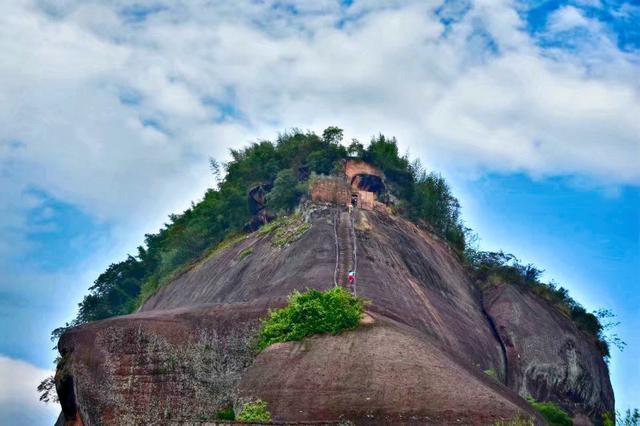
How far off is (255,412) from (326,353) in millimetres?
3751

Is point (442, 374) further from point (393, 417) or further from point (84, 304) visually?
point (84, 304)

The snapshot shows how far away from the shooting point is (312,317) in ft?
109

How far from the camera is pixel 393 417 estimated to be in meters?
27.2

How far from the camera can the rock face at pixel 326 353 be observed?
28.4 metres

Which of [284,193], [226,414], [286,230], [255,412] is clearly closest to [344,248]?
[286,230]

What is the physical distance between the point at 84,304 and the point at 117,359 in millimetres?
46604

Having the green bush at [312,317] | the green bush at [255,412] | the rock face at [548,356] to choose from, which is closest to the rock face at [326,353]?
the rock face at [548,356]

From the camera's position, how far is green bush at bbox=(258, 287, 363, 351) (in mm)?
32750

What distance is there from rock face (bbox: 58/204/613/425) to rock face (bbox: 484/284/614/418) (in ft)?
0.35

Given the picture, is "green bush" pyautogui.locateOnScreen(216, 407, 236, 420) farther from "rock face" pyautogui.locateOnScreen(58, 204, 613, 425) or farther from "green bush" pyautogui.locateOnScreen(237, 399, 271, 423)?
"green bush" pyautogui.locateOnScreen(237, 399, 271, 423)

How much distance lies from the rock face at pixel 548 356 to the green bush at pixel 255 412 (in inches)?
870

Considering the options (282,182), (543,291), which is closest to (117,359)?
(282,182)

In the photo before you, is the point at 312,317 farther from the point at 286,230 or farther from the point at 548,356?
the point at 548,356

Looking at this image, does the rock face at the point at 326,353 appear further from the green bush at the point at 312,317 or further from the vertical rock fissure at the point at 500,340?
the green bush at the point at 312,317
